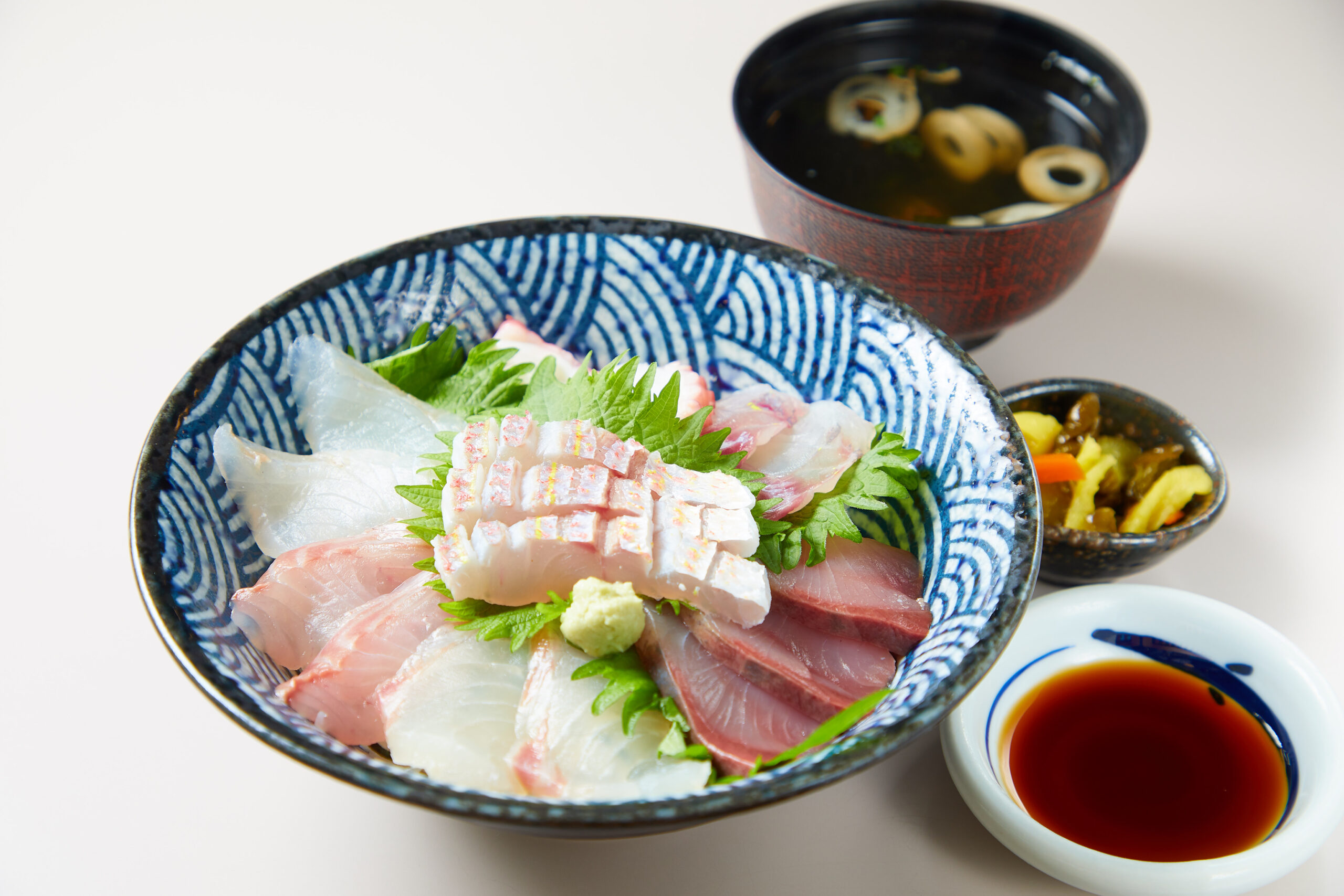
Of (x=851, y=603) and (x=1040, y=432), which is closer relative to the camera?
(x=851, y=603)

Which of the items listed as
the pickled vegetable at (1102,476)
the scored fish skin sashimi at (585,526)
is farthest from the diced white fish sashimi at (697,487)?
the pickled vegetable at (1102,476)

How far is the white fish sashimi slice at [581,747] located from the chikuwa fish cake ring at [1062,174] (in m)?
1.70

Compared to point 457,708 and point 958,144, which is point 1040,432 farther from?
point 457,708

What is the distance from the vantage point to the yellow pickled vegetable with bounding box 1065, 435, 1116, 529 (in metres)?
1.93

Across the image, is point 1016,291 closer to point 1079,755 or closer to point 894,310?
point 894,310

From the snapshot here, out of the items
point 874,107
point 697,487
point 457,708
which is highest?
point 874,107

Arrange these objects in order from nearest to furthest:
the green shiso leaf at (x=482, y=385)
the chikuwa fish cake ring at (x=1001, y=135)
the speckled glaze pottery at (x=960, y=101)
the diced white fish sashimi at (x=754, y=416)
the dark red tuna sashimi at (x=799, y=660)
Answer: the dark red tuna sashimi at (x=799, y=660) < the diced white fish sashimi at (x=754, y=416) < the green shiso leaf at (x=482, y=385) < the speckled glaze pottery at (x=960, y=101) < the chikuwa fish cake ring at (x=1001, y=135)

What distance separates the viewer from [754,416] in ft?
5.82

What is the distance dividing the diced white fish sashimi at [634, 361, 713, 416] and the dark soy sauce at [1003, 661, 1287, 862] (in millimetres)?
767

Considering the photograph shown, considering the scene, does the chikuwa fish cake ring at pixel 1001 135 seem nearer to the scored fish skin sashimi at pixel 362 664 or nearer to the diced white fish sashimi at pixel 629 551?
the diced white fish sashimi at pixel 629 551

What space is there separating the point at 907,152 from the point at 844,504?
4.15ft

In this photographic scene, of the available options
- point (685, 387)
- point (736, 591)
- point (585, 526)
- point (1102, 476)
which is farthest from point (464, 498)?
point (1102, 476)

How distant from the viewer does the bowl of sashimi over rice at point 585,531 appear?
1.31m

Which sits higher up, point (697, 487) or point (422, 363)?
point (422, 363)
